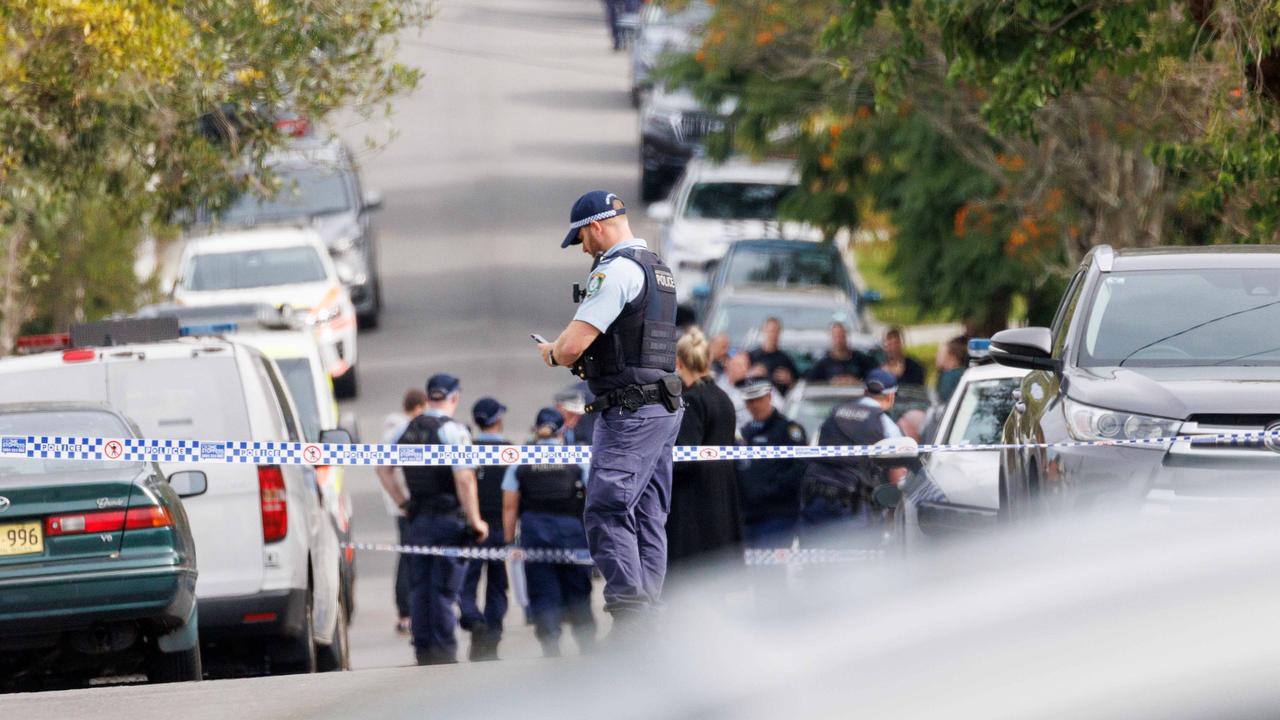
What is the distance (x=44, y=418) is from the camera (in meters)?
8.20

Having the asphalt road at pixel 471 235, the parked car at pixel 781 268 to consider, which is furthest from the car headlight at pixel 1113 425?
the parked car at pixel 781 268

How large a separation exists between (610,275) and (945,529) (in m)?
3.23

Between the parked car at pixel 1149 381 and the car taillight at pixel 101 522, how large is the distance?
12.1 feet

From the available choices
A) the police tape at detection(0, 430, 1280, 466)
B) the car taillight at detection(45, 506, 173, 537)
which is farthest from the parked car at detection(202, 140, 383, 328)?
the car taillight at detection(45, 506, 173, 537)

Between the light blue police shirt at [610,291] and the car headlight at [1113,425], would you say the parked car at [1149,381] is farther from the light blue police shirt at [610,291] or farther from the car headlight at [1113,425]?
the light blue police shirt at [610,291]

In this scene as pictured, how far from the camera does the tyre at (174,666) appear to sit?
26.5ft

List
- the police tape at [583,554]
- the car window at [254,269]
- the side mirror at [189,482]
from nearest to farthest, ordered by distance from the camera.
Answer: the side mirror at [189,482] → the police tape at [583,554] → the car window at [254,269]

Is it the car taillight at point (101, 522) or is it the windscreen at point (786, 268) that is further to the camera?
the windscreen at point (786, 268)

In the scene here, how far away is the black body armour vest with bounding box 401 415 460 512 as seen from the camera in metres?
11.5

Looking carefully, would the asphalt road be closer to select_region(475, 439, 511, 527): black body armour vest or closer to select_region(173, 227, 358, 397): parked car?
select_region(475, 439, 511, 527): black body armour vest

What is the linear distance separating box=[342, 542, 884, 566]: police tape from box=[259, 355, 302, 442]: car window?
5.26ft

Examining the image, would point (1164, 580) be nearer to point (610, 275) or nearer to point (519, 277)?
point (610, 275)

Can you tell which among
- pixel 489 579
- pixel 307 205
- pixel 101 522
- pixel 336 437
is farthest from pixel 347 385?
pixel 101 522

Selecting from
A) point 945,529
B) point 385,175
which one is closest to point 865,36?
point 945,529
